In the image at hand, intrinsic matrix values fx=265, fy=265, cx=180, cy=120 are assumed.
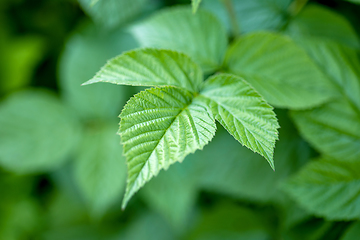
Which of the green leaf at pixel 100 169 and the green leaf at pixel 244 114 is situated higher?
the green leaf at pixel 244 114

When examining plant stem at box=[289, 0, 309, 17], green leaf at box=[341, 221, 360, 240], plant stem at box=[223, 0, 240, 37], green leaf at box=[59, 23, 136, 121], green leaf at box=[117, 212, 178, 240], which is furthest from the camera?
green leaf at box=[117, 212, 178, 240]

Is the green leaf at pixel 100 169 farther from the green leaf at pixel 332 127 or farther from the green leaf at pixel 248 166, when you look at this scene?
the green leaf at pixel 332 127

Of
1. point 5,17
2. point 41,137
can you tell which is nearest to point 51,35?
point 5,17

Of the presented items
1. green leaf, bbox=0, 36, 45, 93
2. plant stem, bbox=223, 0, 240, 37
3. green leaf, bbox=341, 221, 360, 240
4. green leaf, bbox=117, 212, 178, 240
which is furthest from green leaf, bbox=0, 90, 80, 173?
green leaf, bbox=341, 221, 360, 240

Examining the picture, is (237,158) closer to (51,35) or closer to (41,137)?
(41,137)

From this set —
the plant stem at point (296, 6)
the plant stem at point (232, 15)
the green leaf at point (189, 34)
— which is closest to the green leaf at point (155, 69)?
the green leaf at point (189, 34)

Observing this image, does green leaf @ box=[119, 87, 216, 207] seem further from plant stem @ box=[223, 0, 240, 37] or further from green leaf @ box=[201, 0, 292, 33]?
green leaf @ box=[201, 0, 292, 33]
